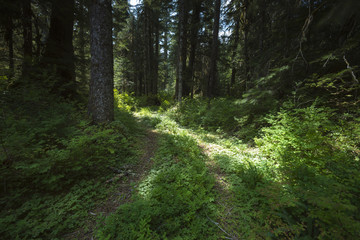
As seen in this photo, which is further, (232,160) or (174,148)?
(174,148)

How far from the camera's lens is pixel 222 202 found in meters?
2.89

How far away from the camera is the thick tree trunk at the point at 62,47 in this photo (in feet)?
21.2

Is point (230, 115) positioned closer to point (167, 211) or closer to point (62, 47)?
point (167, 211)

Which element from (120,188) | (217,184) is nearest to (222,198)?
(217,184)

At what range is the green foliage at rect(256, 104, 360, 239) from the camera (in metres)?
1.70

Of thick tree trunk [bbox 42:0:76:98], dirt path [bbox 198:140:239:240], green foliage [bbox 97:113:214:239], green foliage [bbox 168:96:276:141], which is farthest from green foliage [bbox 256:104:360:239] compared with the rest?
thick tree trunk [bbox 42:0:76:98]

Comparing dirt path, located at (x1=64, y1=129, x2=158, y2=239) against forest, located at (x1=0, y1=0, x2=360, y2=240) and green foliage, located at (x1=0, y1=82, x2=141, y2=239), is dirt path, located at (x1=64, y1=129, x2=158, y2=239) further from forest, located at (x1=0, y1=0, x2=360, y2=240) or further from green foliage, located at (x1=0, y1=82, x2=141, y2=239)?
green foliage, located at (x1=0, y1=82, x2=141, y2=239)

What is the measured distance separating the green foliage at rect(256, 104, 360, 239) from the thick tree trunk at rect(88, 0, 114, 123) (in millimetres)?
5545

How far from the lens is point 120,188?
11.0 ft

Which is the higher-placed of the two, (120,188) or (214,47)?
(214,47)

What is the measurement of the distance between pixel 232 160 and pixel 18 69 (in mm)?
8034

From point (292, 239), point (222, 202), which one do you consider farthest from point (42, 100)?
point (292, 239)

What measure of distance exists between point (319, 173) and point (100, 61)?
263 inches

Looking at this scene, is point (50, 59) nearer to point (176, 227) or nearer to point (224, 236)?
point (176, 227)
